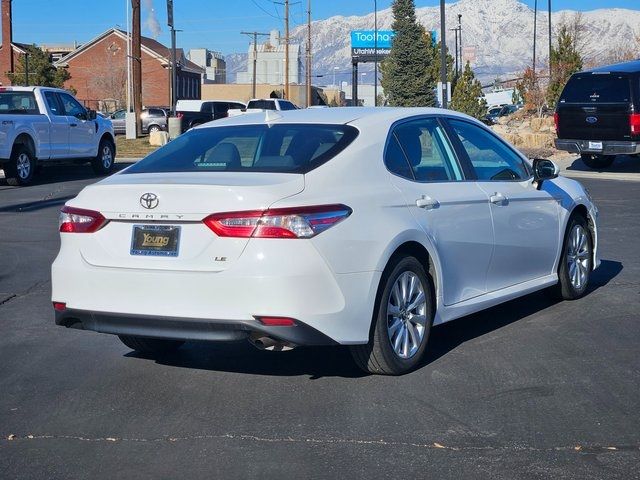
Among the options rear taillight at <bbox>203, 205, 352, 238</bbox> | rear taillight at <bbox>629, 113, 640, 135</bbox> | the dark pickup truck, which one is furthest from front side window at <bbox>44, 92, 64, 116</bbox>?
rear taillight at <bbox>203, 205, 352, 238</bbox>

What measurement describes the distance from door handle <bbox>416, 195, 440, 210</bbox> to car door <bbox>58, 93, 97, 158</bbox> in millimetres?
16464

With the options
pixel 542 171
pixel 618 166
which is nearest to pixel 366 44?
pixel 618 166

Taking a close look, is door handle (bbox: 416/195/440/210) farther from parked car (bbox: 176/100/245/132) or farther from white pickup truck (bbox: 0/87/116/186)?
parked car (bbox: 176/100/245/132)

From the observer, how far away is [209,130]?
6812 millimetres

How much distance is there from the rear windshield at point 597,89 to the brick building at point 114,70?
204ft

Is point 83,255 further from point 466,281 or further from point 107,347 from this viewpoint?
point 466,281

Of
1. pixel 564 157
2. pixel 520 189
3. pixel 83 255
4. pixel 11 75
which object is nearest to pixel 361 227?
pixel 83 255

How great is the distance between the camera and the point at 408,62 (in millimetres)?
56844

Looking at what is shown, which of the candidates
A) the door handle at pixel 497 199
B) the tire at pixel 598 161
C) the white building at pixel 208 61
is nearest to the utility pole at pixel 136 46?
the tire at pixel 598 161

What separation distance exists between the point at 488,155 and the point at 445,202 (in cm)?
115

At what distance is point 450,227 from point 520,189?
1258mm

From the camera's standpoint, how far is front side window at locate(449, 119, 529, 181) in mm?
7258

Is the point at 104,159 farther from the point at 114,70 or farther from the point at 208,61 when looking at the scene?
the point at 208,61

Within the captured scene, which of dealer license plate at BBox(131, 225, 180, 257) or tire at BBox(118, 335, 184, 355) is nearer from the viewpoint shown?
dealer license plate at BBox(131, 225, 180, 257)
